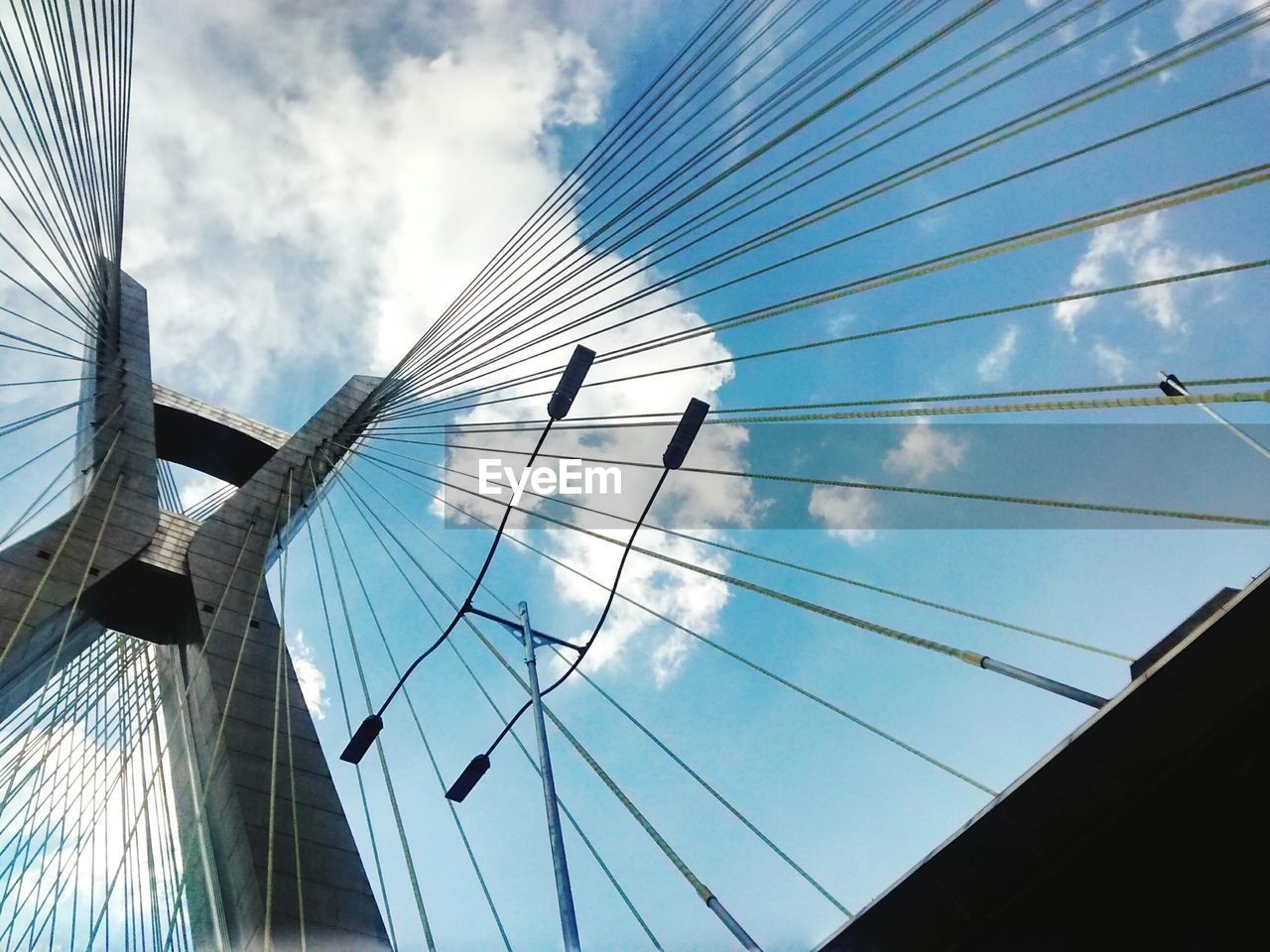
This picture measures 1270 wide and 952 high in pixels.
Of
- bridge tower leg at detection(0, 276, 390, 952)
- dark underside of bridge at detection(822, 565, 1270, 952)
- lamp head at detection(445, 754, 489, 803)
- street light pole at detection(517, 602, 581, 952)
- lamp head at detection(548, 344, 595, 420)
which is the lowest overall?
bridge tower leg at detection(0, 276, 390, 952)

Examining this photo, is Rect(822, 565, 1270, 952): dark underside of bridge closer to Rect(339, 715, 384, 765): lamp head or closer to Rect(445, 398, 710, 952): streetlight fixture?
Rect(445, 398, 710, 952): streetlight fixture

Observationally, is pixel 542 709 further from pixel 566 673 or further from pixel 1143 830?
pixel 1143 830

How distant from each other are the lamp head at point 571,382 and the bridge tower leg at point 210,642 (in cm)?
607

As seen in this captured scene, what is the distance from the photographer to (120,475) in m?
15.4

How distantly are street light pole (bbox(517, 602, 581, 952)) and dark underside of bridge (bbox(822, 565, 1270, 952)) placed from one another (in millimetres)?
1713

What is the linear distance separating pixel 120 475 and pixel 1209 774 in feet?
54.8

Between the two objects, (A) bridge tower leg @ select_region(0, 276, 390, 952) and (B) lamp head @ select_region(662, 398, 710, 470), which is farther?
(A) bridge tower leg @ select_region(0, 276, 390, 952)

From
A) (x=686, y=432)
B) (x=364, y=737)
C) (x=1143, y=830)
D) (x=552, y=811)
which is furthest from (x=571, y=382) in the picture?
(x=1143, y=830)

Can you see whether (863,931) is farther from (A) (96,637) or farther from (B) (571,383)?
(A) (96,637)

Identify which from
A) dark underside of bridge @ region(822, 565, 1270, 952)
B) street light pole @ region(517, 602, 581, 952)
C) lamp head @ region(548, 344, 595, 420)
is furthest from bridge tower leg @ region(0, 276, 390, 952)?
dark underside of bridge @ region(822, 565, 1270, 952)

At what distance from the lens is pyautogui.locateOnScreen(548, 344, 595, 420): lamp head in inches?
271

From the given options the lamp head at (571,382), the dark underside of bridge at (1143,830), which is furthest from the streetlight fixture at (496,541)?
the dark underside of bridge at (1143,830)

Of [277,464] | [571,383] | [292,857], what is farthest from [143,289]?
[571,383]

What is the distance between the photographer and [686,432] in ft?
22.1
